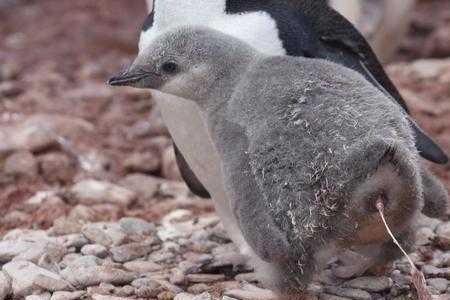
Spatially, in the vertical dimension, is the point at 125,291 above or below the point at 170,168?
above

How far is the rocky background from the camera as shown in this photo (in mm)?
2393

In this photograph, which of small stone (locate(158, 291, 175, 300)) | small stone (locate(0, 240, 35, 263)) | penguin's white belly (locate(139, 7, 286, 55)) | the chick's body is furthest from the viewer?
small stone (locate(0, 240, 35, 263))

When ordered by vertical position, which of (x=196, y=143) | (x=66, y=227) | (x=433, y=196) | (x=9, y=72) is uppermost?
(x=433, y=196)

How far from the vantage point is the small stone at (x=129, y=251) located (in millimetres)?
2641

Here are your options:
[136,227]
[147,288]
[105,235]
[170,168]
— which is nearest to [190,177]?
[136,227]

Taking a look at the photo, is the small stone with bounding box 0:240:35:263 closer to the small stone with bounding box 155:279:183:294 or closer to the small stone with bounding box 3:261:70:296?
the small stone with bounding box 3:261:70:296

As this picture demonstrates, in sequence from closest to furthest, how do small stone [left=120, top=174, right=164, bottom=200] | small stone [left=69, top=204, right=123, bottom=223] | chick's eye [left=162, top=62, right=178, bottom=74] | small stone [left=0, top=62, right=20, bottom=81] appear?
chick's eye [left=162, top=62, right=178, bottom=74]
small stone [left=69, top=204, right=123, bottom=223]
small stone [left=120, top=174, right=164, bottom=200]
small stone [left=0, top=62, right=20, bottom=81]

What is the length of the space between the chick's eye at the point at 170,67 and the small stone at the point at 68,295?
1.88 feet

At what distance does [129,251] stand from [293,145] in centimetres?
86

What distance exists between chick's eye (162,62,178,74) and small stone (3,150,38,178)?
156 cm

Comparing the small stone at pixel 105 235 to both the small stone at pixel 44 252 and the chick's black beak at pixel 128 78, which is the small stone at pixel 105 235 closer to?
the small stone at pixel 44 252

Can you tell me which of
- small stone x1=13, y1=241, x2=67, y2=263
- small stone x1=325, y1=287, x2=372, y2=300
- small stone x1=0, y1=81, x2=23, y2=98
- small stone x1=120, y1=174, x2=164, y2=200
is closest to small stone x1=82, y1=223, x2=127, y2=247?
small stone x1=13, y1=241, x2=67, y2=263

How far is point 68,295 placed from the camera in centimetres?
231

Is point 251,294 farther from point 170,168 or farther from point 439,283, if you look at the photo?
point 170,168
